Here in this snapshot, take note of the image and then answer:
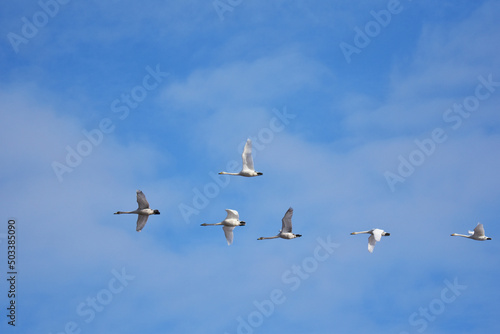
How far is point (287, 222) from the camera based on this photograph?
7231 cm

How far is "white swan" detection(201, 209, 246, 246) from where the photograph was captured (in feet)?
239

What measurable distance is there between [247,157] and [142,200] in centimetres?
953

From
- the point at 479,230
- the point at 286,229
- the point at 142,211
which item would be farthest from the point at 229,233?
the point at 479,230

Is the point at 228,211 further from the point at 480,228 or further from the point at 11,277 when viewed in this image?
the point at 480,228

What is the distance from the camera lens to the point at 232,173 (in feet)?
248

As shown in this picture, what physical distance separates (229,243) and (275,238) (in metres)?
6.55

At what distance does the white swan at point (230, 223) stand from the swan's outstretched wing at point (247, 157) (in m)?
4.02

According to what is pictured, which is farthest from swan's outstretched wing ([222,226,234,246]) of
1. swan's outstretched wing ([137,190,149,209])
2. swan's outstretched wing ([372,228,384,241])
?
swan's outstretched wing ([372,228,384,241])

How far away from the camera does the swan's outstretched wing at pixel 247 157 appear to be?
2781 inches

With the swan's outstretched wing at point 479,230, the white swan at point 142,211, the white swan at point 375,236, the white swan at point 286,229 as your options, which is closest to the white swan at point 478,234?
the swan's outstretched wing at point 479,230

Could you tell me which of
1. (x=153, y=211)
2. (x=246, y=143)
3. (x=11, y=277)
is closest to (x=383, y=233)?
(x=246, y=143)

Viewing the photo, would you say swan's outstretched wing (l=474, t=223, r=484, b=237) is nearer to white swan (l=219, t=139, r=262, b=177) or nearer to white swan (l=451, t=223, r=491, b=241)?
white swan (l=451, t=223, r=491, b=241)

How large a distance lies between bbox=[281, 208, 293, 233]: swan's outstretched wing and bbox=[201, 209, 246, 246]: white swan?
3392 millimetres

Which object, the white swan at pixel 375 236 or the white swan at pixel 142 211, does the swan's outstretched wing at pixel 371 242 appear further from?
the white swan at pixel 142 211
